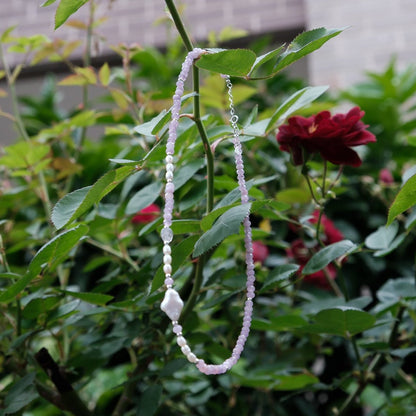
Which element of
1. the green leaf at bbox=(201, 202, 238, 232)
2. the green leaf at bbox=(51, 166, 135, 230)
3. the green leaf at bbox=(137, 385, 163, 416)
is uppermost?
the green leaf at bbox=(51, 166, 135, 230)

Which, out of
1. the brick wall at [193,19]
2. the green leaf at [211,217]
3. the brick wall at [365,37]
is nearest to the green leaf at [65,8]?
the green leaf at [211,217]

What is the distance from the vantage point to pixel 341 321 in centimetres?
61

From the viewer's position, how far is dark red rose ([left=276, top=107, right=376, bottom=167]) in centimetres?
62

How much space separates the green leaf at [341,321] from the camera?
59cm

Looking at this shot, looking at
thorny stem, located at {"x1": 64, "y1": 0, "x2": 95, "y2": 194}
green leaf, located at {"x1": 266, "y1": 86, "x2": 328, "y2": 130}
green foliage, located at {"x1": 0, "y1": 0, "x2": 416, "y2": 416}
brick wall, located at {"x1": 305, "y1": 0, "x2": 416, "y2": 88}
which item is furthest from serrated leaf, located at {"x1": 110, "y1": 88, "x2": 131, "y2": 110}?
brick wall, located at {"x1": 305, "y1": 0, "x2": 416, "y2": 88}

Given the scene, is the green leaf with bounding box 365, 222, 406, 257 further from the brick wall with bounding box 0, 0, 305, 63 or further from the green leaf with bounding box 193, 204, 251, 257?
the brick wall with bounding box 0, 0, 305, 63

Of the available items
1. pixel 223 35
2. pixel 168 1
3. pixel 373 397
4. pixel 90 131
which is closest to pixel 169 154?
pixel 168 1

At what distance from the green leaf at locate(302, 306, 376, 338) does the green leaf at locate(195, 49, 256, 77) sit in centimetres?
28

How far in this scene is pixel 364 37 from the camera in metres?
2.79

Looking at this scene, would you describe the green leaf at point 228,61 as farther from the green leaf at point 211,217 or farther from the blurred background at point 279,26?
the blurred background at point 279,26

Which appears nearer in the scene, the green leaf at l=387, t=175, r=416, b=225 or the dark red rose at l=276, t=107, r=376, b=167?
the green leaf at l=387, t=175, r=416, b=225

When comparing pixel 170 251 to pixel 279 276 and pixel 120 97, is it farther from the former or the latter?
pixel 120 97

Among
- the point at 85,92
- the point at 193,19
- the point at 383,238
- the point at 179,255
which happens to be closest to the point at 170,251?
the point at 179,255

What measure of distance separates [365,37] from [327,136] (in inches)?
94.7
